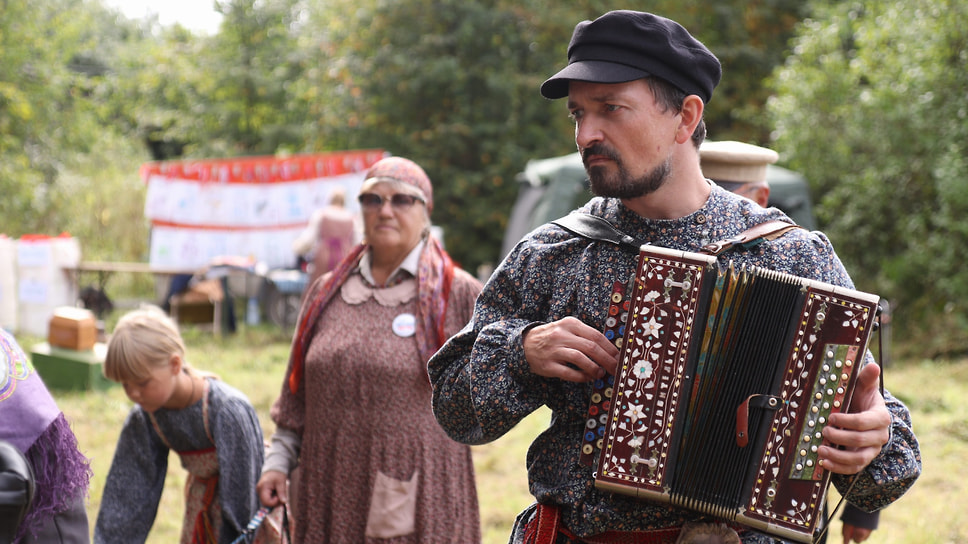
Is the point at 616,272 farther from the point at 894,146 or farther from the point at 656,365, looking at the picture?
the point at 894,146

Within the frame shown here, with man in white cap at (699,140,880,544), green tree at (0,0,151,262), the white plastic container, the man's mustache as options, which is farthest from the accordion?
green tree at (0,0,151,262)

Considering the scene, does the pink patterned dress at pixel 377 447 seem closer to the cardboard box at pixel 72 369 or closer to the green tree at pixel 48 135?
the cardboard box at pixel 72 369

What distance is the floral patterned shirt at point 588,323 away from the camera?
2.02 meters

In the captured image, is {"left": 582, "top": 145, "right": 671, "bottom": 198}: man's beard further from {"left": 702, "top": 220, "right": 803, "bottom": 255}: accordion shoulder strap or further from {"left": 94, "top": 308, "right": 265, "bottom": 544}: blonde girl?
{"left": 94, "top": 308, "right": 265, "bottom": 544}: blonde girl

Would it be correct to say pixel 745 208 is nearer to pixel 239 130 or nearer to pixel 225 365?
pixel 225 365

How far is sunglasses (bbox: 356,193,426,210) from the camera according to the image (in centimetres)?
362

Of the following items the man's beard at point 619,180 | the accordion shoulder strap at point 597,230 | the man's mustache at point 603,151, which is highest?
the man's mustache at point 603,151

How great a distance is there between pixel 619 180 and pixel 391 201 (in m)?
1.70

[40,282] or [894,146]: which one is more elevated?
[894,146]

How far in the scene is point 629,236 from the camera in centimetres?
212

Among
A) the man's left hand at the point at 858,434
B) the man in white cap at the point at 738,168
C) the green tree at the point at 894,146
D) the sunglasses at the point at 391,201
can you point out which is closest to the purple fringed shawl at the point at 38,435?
the sunglasses at the point at 391,201

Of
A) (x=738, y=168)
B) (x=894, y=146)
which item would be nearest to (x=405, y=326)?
(x=738, y=168)

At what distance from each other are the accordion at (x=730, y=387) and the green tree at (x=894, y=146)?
32.6 feet

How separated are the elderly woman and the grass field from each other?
1227mm
